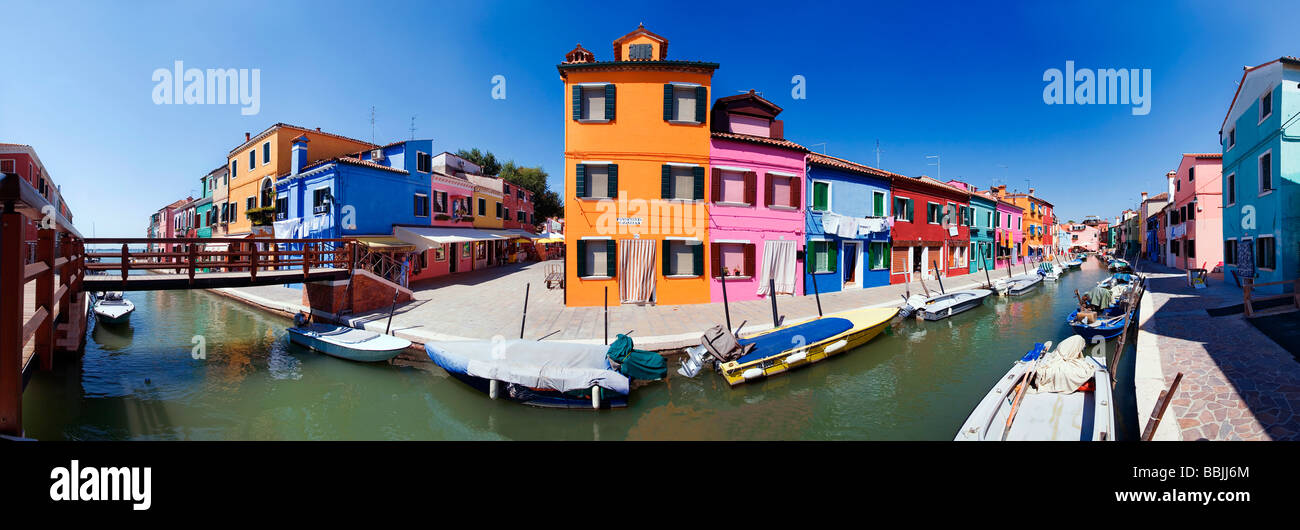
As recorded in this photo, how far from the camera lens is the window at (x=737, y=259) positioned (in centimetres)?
1588

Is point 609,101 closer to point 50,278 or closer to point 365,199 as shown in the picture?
point 365,199

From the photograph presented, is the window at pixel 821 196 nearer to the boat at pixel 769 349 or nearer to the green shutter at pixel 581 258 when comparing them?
the boat at pixel 769 349

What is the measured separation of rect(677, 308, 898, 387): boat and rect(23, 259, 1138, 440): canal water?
0.99 ft

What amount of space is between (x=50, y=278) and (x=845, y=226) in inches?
916

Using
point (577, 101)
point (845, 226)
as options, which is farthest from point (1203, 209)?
point (577, 101)

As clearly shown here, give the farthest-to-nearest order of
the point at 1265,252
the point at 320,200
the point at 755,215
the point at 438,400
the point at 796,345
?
the point at 320,200 → the point at 755,215 → the point at 1265,252 → the point at 796,345 → the point at 438,400

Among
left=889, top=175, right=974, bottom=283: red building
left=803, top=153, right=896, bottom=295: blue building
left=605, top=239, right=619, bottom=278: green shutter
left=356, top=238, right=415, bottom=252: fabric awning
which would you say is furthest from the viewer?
left=889, top=175, right=974, bottom=283: red building

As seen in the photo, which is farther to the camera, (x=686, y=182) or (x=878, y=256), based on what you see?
(x=878, y=256)

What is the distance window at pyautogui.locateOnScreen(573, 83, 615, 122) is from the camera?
569 inches

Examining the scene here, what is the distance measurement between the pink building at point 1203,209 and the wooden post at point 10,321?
147 ft

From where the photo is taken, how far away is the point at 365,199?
1867 cm

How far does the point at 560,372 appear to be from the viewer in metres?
7.24

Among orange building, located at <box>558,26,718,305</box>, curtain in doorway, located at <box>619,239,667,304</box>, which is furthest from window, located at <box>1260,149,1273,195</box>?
curtain in doorway, located at <box>619,239,667,304</box>

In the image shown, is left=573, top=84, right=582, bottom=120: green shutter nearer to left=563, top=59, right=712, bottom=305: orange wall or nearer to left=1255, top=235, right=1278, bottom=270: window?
left=563, top=59, right=712, bottom=305: orange wall
